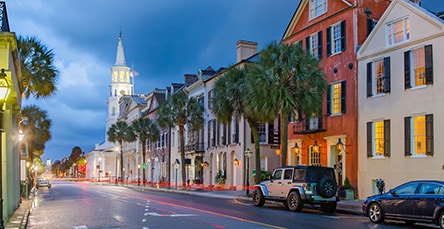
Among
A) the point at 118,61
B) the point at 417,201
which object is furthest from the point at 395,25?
the point at 118,61

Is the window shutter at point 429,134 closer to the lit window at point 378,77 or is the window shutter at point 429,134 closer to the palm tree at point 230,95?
the lit window at point 378,77

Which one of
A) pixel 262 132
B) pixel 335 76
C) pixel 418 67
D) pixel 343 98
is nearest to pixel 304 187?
pixel 418 67

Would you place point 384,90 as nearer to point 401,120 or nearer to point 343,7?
point 401,120

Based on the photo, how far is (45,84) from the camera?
29.3 metres

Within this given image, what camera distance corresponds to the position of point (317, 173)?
22.7 meters

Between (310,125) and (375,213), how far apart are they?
15.8m

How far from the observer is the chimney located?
49500 mm

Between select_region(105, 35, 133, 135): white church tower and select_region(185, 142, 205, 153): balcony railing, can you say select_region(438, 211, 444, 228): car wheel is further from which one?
select_region(105, 35, 133, 135): white church tower

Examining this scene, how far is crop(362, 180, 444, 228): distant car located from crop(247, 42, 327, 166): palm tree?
10820mm

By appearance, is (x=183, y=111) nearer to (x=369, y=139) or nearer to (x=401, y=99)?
(x=369, y=139)

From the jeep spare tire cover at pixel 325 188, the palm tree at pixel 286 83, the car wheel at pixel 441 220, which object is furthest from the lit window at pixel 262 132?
the car wheel at pixel 441 220

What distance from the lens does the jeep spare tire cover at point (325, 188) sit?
21969 mm

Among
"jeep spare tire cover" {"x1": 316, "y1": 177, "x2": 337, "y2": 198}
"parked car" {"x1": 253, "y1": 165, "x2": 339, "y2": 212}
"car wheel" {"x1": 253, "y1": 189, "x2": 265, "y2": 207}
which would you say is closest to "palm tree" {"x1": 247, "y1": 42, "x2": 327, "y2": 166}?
"car wheel" {"x1": 253, "y1": 189, "x2": 265, "y2": 207}

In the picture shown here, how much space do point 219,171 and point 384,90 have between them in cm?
2402
